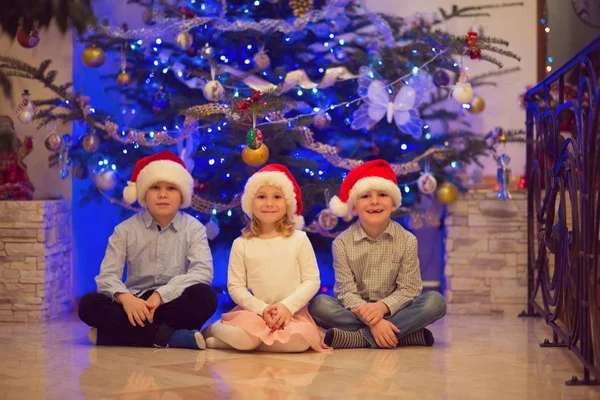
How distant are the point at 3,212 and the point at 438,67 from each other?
8.62ft

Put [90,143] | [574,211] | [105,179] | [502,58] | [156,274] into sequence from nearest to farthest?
[574,211] < [156,274] < [90,143] < [105,179] < [502,58]

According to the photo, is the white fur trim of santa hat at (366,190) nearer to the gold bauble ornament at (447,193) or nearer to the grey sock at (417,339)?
the grey sock at (417,339)

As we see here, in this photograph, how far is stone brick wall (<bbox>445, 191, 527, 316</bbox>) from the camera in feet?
16.7

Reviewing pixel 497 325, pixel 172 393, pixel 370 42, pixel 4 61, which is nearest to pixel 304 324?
pixel 172 393

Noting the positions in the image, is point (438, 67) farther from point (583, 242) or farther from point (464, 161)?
point (583, 242)

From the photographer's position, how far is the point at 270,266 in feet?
13.2

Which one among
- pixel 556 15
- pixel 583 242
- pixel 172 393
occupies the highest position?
pixel 556 15

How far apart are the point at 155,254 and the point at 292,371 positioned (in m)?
1.14

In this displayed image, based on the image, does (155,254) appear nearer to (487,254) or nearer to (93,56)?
(93,56)

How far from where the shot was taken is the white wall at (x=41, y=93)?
211 inches

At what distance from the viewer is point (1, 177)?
4.97 meters

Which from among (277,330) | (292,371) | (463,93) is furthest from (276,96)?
(292,371)

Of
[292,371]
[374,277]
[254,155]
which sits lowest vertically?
[292,371]

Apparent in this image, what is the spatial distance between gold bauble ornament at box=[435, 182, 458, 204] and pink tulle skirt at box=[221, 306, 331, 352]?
4.37 ft
